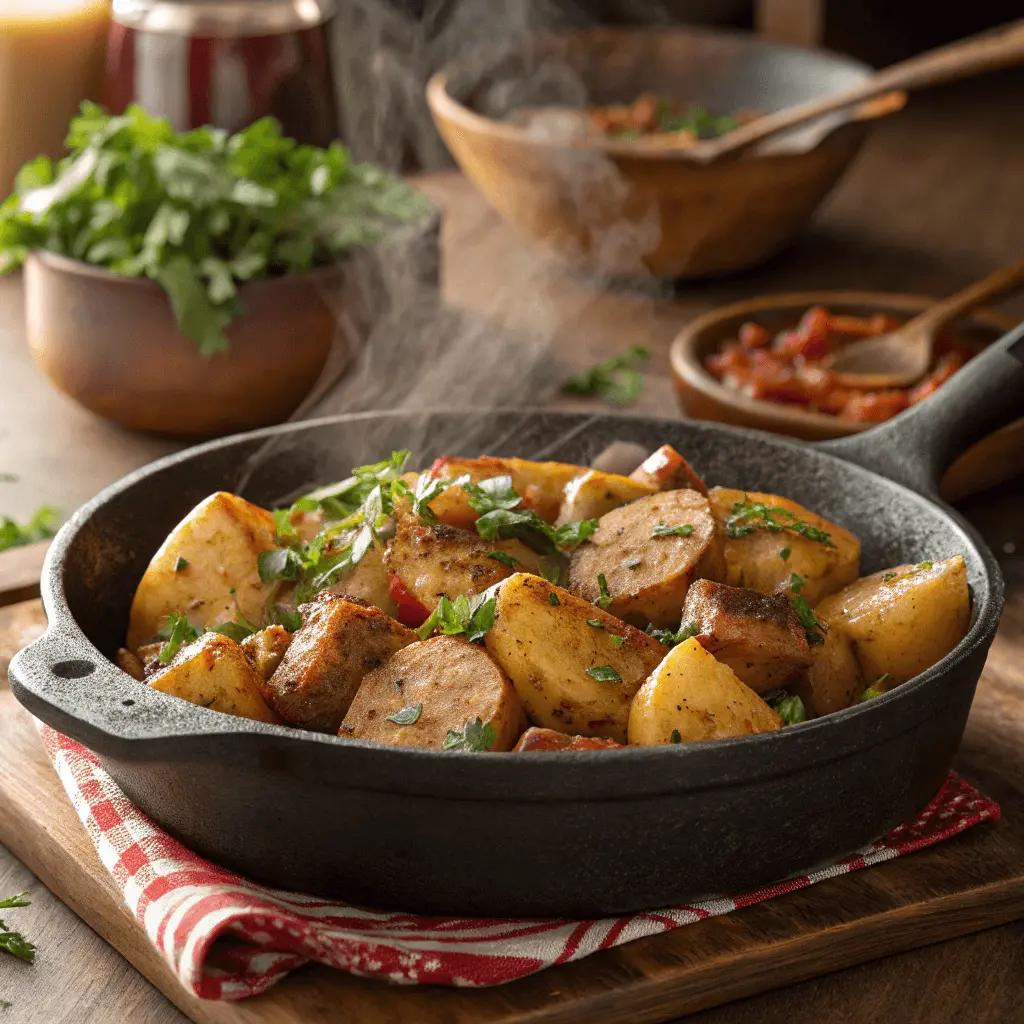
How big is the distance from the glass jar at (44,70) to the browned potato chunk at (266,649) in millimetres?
2304

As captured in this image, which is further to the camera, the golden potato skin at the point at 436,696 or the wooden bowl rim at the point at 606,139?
the wooden bowl rim at the point at 606,139

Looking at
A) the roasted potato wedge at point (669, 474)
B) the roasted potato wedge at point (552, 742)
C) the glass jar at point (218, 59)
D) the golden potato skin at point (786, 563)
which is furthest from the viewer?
the glass jar at point (218, 59)

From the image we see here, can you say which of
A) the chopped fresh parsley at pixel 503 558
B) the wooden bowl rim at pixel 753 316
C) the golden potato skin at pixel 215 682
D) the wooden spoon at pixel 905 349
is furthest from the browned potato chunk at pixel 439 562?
the wooden spoon at pixel 905 349

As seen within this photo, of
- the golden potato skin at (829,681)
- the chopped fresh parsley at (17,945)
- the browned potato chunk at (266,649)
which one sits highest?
the browned potato chunk at (266,649)

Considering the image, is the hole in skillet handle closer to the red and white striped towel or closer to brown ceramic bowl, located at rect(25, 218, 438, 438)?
the red and white striped towel

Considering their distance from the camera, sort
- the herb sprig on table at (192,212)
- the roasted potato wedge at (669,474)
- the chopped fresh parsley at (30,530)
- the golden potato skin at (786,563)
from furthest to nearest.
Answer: the herb sprig on table at (192,212) → the chopped fresh parsley at (30,530) → the roasted potato wedge at (669,474) → the golden potato skin at (786,563)

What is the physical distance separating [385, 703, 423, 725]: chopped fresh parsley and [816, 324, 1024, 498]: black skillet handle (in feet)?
2.82

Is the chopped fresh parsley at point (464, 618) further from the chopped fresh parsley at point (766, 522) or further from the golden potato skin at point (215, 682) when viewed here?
the chopped fresh parsley at point (766, 522)

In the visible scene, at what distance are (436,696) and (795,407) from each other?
4.51 ft

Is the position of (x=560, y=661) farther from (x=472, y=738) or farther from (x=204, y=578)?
(x=204, y=578)

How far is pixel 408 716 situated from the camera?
1.43 meters

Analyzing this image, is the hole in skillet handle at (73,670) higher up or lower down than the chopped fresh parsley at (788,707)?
higher up

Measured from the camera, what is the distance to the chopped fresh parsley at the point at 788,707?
1.56m

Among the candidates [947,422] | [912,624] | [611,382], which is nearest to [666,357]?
[611,382]
